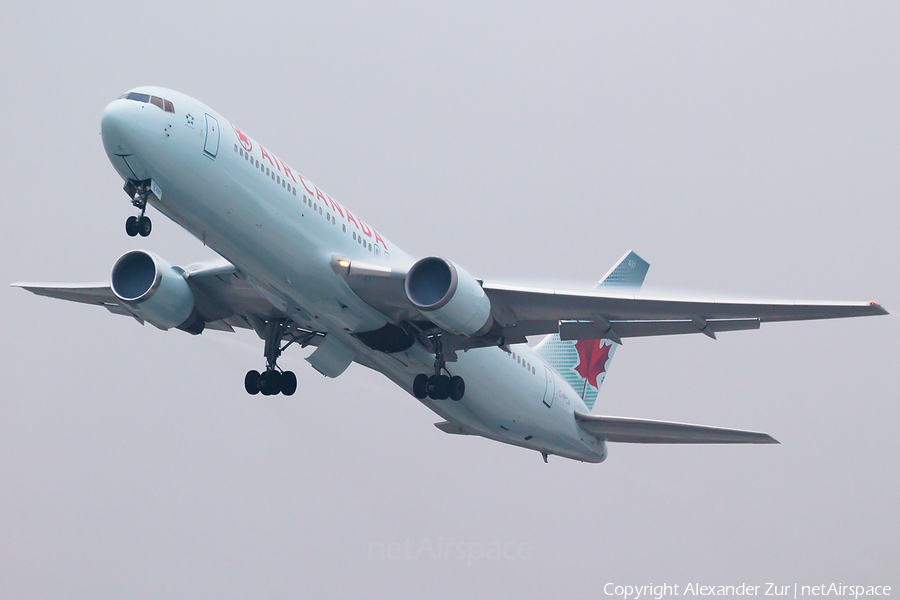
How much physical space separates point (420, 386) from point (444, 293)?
3.61m

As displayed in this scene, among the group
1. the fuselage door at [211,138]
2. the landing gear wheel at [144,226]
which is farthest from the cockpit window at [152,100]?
the landing gear wheel at [144,226]

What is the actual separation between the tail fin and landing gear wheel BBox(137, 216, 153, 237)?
1441cm

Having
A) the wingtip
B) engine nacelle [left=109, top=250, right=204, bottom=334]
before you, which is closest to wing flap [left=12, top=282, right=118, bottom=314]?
engine nacelle [left=109, top=250, right=204, bottom=334]

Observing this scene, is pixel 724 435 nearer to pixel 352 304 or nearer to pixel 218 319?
pixel 352 304

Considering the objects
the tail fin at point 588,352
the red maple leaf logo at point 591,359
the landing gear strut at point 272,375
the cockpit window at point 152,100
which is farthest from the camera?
the red maple leaf logo at point 591,359

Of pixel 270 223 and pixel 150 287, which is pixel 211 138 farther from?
pixel 150 287

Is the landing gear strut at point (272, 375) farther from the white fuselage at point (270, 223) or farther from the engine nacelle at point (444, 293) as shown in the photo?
the engine nacelle at point (444, 293)

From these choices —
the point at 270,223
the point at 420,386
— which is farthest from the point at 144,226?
the point at 420,386

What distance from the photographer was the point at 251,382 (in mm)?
23047

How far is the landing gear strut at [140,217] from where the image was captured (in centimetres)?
1698

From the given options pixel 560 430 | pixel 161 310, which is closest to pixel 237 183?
pixel 161 310

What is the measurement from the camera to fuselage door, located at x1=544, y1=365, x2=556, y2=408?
25547 millimetres

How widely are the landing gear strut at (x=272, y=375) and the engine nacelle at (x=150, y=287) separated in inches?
85.1

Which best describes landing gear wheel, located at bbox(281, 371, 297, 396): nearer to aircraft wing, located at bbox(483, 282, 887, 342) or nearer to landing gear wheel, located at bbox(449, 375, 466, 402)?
landing gear wheel, located at bbox(449, 375, 466, 402)
